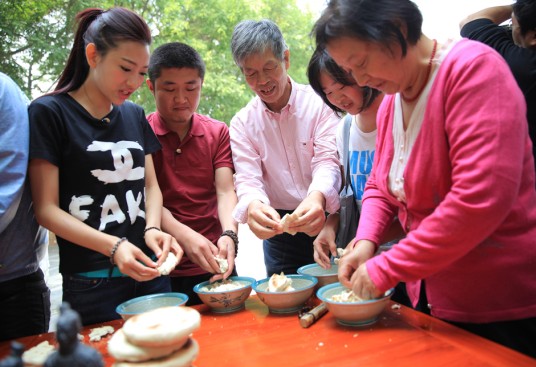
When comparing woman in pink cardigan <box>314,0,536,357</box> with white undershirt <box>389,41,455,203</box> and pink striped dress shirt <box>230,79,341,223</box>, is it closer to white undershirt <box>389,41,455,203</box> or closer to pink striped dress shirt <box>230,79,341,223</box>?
white undershirt <box>389,41,455,203</box>

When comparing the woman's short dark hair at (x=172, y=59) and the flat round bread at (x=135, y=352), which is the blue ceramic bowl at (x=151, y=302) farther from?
the woman's short dark hair at (x=172, y=59)

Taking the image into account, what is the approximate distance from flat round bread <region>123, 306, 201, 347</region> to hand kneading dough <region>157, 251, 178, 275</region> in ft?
1.80

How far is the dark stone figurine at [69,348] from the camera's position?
0.73 metres

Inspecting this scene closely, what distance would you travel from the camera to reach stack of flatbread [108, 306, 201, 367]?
87 centimetres

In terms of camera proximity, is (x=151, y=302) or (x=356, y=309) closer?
(x=356, y=309)

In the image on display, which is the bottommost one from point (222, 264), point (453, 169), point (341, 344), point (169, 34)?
point (341, 344)

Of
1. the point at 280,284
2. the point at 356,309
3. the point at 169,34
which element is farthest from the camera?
the point at 169,34

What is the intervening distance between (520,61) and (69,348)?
1529 mm

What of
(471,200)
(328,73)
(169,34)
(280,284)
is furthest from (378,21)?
(169,34)

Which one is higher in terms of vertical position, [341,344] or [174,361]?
[174,361]

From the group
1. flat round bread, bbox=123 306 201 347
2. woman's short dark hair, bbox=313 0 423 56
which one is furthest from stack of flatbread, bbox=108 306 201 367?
woman's short dark hair, bbox=313 0 423 56

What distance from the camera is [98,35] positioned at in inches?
63.9

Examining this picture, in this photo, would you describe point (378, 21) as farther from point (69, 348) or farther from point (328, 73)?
point (69, 348)

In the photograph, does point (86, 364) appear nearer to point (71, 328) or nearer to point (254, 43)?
point (71, 328)
